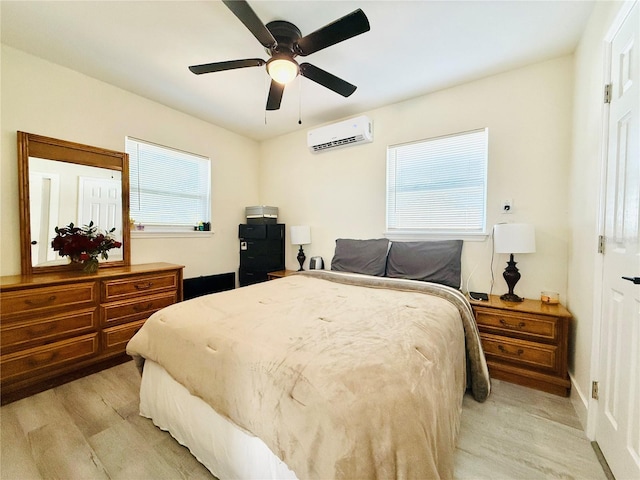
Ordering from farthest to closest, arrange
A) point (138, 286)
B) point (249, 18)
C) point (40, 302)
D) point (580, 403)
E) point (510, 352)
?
point (138, 286) < point (510, 352) < point (40, 302) < point (580, 403) < point (249, 18)

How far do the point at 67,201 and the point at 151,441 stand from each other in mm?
2260

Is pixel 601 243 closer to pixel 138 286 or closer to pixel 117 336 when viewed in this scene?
pixel 138 286

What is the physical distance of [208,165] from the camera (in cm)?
360

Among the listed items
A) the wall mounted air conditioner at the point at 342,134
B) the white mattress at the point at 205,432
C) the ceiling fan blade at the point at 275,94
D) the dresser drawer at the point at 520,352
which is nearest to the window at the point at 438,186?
the wall mounted air conditioner at the point at 342,134

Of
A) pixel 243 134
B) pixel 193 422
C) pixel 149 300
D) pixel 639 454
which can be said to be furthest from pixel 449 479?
pixel 243 134

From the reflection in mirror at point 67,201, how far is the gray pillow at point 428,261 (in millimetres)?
2933

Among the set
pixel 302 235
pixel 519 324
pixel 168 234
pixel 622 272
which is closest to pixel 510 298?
pixel 519 324

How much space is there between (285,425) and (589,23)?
306cm

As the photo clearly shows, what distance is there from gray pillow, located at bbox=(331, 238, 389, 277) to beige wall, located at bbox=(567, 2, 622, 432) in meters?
1.50

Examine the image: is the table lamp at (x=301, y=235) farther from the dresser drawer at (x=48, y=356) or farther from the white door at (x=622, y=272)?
the white door at (x=622, y=272)

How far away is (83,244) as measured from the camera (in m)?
2.28

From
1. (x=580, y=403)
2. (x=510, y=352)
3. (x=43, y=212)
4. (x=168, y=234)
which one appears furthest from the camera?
(x=168, y=234)

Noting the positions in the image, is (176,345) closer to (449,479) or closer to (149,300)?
(449,479)

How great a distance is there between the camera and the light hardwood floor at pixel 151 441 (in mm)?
1293
